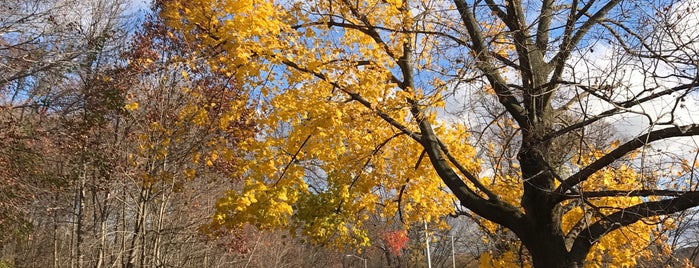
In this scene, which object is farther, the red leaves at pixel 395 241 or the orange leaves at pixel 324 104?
the red leaves at pixel 395 241

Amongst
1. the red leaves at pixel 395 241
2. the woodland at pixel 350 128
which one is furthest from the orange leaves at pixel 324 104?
the red leaves at pixel 395 241

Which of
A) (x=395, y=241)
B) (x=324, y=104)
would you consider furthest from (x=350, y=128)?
(x=395, y=241)

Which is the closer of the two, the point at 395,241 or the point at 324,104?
the point at 324,104

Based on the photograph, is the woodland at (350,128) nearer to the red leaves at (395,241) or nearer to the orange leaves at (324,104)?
the orange leaves at (324,104)

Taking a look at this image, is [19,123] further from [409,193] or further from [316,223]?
[409,193]

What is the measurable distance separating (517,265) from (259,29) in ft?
17.4

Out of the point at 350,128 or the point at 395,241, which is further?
the point at 395,241

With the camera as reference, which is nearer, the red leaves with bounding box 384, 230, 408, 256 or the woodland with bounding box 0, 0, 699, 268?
the woodland with bounding box 0, 0, 699, 268

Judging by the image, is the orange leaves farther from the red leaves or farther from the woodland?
the red leaves

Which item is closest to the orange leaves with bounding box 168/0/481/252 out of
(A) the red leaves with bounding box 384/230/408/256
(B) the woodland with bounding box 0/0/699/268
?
(B) the woodland with bounding box 0/0/699/268

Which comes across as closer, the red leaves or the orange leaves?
the orange leaves

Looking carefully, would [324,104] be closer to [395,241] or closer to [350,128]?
[350,128]

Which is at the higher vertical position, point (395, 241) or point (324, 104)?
point (395, 241)

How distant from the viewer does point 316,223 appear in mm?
8609
